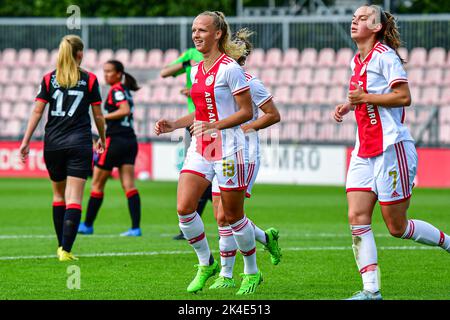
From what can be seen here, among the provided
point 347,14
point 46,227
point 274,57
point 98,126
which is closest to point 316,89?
point 274,57

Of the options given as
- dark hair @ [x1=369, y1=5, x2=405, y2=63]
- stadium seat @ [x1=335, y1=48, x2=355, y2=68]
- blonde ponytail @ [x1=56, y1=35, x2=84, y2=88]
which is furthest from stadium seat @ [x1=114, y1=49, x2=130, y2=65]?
dark hair @ [x1=369, y1=5, x2=405, y2=63]

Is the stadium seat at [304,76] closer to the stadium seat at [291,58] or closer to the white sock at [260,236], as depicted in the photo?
the stadium seat at [291,58]

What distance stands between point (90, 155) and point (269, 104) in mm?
2895

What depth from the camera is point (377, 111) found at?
7840mm

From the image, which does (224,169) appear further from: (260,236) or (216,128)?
(260,236)

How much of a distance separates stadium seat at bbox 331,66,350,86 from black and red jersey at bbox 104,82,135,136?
531 inches

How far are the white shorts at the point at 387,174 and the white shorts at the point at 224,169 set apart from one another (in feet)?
2.81

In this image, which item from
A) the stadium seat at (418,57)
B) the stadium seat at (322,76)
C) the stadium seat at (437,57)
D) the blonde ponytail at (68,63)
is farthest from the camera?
the stadium seat at (322,76)

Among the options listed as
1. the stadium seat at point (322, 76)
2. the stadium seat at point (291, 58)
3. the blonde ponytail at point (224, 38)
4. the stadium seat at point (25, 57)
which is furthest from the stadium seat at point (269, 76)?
the blonde ponytail at point (224, 38)

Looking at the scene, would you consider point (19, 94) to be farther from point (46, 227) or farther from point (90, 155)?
point (90, 155)

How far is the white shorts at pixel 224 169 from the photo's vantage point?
8188 millimetres

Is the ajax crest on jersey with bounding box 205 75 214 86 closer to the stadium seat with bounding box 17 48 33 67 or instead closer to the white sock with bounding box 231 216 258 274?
the white sock with bounding box 231 216 258 274

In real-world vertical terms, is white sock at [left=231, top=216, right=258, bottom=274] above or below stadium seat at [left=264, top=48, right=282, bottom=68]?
below

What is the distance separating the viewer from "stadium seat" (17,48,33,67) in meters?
29.9
